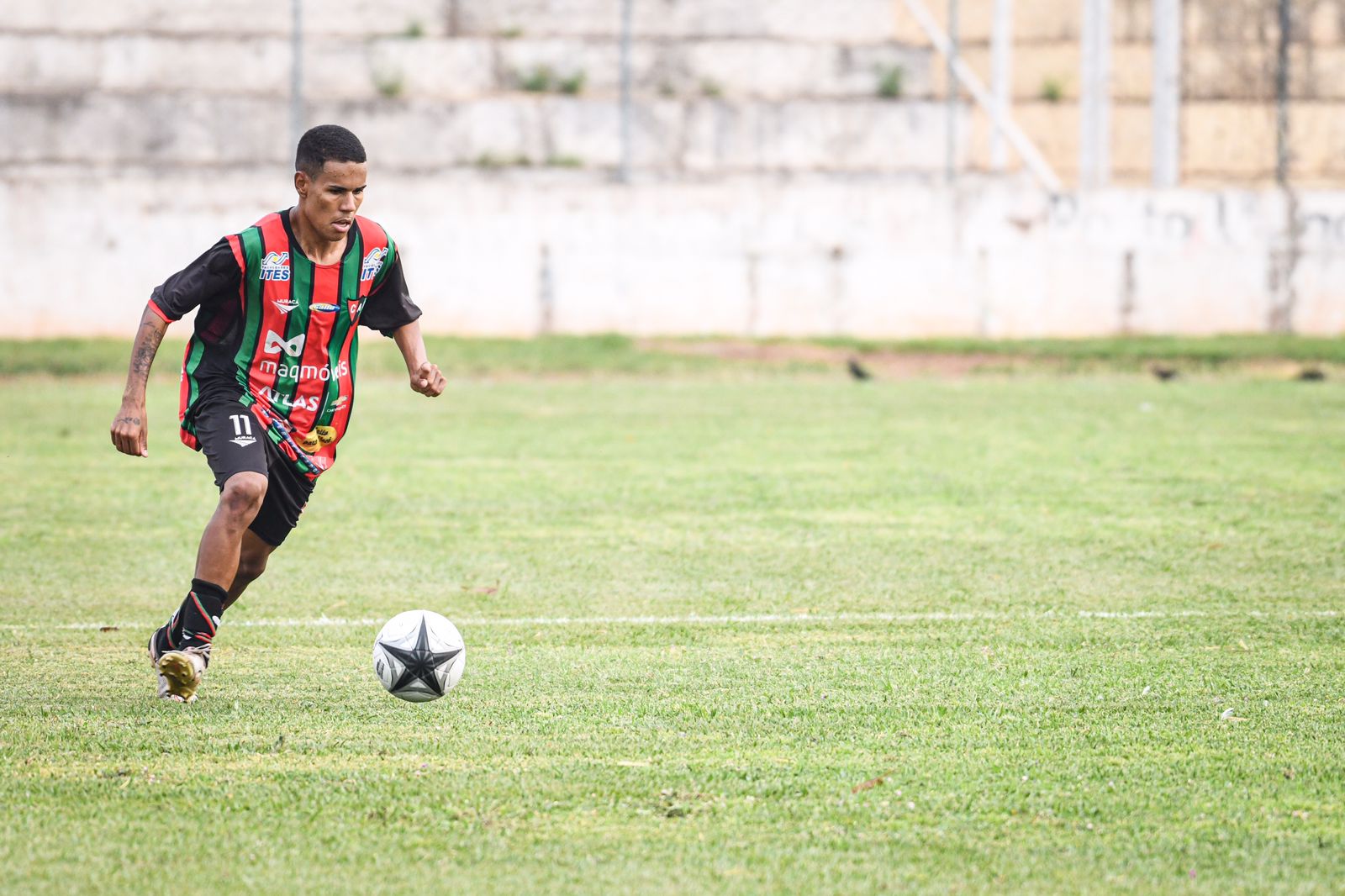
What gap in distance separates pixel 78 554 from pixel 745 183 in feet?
42.3

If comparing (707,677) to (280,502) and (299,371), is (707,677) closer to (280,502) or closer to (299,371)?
(280,502)

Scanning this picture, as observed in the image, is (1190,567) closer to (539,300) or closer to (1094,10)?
(539,300)

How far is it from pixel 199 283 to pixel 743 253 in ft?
48.9

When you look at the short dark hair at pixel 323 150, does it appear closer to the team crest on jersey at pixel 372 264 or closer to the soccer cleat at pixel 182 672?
the team crest on jersey at pixel 372 264

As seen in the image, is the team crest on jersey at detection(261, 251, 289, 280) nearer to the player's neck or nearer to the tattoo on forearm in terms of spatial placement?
the player's neck

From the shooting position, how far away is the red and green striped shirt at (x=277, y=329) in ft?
18.0

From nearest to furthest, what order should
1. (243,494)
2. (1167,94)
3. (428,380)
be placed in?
(243,494)
(428,380)
(1167,94)

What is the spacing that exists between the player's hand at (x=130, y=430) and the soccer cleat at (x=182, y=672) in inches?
24.9

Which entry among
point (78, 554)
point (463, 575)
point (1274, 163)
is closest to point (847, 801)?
point (463, 575)

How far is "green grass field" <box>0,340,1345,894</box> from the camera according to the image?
3883 mm

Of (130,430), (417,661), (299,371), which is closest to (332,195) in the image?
(299,371)

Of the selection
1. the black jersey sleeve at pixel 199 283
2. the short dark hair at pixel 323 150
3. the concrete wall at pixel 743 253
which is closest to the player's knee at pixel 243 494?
the black jersey sleeve at pixel 199 283

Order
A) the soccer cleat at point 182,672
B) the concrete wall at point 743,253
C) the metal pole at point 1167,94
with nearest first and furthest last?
1. the soccer cleat at point 182,672
2. the concrete wall at point 743,253
3. the metal pole at point 1167,94

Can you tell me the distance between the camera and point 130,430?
524 cm
